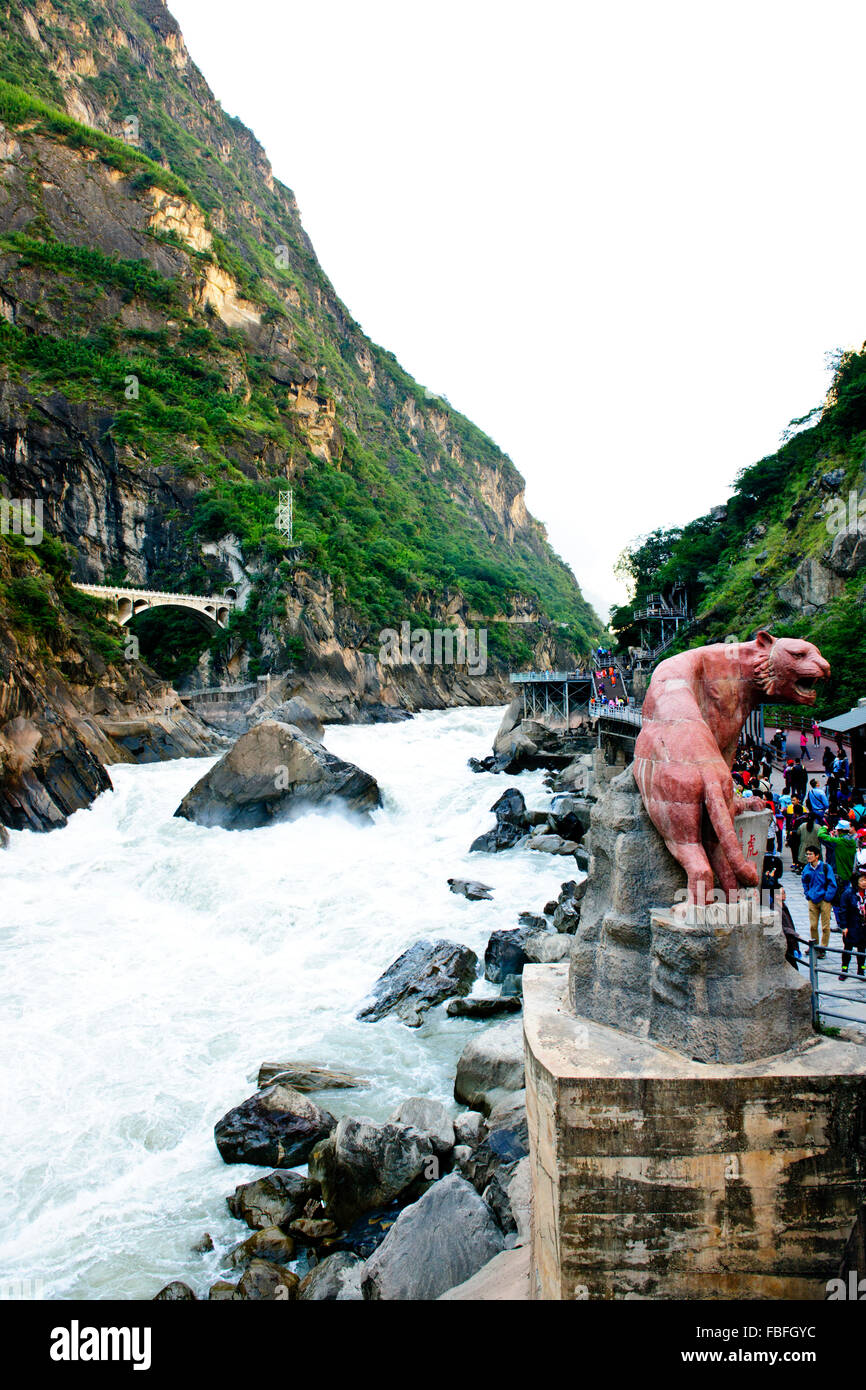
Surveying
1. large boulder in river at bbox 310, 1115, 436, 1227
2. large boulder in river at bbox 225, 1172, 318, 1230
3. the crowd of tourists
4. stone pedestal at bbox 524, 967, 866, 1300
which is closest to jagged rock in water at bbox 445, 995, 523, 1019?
large boulder in river at bbox 310, 1115, 436, 1227

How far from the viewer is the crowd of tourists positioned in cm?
727

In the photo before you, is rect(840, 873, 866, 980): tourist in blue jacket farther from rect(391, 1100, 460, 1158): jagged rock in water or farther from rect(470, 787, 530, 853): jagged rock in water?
rect(470, 787, 530, 853): jagged rock in water

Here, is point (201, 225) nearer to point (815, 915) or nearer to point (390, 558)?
point (390, 558)

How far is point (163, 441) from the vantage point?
4916 centimetres

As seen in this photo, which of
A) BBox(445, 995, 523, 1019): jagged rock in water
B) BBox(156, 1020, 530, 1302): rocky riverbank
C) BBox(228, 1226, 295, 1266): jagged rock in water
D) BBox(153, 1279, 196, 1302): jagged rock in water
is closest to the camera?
BBox(156, 1020, 530, 1302): rocky riverbank

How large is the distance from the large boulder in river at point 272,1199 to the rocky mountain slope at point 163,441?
62.6 feet

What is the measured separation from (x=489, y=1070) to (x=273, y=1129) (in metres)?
2.23

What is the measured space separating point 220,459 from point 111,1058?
4808 centimetres

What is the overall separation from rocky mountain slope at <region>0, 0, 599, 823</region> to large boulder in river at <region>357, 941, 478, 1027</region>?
16.4 meters

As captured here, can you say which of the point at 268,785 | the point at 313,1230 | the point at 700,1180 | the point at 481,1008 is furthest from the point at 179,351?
the point at 700,1180

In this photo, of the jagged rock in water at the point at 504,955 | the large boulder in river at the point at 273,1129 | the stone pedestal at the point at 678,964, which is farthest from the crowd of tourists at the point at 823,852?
the large boulder in river at the point at 273,1129

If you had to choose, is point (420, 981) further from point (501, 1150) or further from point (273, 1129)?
point (501, 1150)

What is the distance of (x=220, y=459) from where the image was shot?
168 ft
